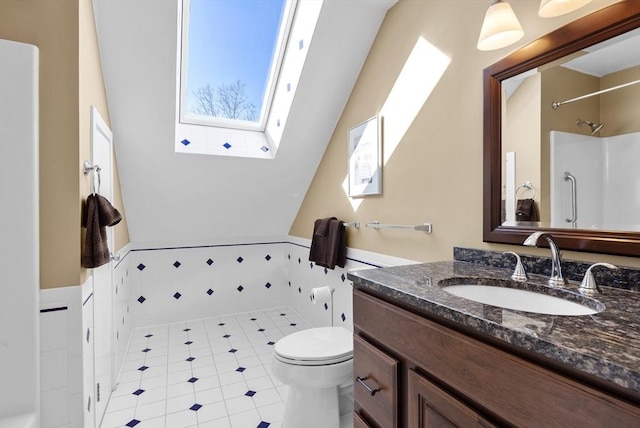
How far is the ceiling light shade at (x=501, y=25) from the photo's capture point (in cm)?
110

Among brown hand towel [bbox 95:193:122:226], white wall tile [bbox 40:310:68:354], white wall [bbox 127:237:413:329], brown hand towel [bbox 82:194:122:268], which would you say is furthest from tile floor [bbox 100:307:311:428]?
brown hand towel [bbox 95:193:122:226]

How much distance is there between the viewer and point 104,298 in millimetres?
1811

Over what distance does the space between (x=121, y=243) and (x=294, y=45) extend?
2.00 meters

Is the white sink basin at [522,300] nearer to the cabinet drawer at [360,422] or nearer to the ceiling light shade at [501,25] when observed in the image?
the cabinet drawer at [360,422]

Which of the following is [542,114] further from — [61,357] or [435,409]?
[61,357]

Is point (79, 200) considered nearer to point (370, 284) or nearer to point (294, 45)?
point (370, 284)

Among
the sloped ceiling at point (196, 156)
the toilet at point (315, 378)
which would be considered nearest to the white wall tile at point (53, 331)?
the toilet at point (315, 378)

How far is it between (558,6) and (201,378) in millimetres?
2643

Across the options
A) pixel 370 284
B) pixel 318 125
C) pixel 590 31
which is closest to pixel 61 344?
pixel 370 284

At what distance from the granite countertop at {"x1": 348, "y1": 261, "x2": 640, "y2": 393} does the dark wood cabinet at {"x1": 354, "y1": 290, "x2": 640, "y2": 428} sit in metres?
0.04

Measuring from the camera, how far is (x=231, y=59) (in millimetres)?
2443

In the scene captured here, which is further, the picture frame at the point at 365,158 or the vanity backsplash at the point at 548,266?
the picture frame at the point at 365,158

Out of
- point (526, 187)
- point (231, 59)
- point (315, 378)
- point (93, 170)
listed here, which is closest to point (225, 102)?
point (231, 59)

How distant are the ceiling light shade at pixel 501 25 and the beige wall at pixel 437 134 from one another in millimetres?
111
